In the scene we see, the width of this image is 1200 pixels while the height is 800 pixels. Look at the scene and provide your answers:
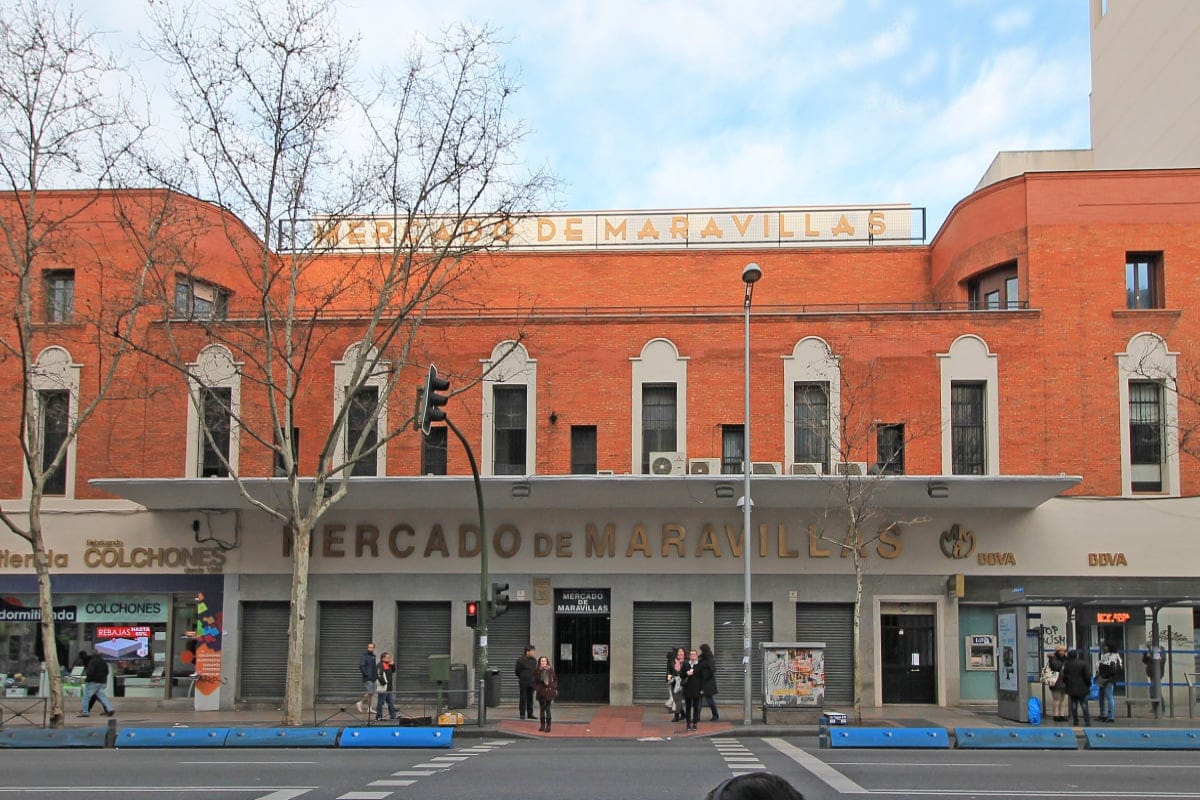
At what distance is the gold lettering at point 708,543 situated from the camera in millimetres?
30109

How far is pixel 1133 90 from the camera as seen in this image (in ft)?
147

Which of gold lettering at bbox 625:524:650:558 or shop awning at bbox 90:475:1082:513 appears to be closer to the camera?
shop awning at bbox 90:475:1082:513

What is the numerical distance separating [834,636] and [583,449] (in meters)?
7.70

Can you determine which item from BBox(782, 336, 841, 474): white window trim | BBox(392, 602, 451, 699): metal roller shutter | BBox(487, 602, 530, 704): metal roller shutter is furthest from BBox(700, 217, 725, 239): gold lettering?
BBox(392, 602, 451, 699): metal roller shutter

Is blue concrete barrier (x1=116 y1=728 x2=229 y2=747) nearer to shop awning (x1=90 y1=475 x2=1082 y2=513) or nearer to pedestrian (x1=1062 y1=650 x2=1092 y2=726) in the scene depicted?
shop awning (x1=90 y1=475 x2=1082 y2=513)

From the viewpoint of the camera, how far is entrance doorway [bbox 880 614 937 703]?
29.8 m

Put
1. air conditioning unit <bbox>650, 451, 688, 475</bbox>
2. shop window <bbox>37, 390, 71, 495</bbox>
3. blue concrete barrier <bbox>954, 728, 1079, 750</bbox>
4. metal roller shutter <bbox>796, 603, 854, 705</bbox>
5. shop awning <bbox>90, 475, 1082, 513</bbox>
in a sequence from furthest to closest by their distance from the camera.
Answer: shop window <bbox>37, 390, 71, 495</bbox> → metal roller shutter <bbox>796, 603, 854, 705</bbox> → air conditioning unit <bbox>650, 451, 688, 475</bbox> → shop awning <bbox>90, 475, 1082, 513</bbox> → blue concrete barrier <bbox>954, 728, 1079, 750</bbox>

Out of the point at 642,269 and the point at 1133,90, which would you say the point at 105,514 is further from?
the point at 1133,90

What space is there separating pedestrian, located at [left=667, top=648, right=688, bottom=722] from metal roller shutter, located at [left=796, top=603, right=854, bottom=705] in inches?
142

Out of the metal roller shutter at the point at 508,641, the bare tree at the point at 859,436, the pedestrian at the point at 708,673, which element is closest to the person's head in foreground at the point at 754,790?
the pedestrian at the point at 708,673

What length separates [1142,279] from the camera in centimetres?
A: 3050

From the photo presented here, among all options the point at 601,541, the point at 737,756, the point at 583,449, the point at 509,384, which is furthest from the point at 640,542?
the point at 737,756

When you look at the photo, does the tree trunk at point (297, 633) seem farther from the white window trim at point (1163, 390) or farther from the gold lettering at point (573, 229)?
the white window trim at point (1163, 390)

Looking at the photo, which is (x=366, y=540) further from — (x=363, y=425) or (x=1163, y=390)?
(x=1163, y=390)
